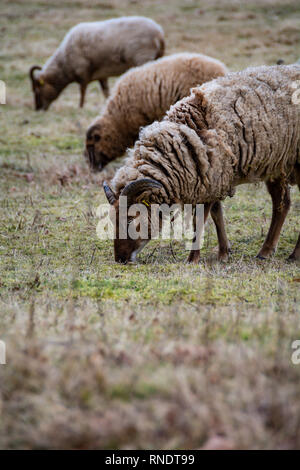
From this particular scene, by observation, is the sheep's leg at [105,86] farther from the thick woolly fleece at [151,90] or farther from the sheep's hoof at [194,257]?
the sheep's hoof at [194,257]

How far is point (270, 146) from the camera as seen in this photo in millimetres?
5793

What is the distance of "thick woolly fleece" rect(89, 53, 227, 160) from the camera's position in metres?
8.73

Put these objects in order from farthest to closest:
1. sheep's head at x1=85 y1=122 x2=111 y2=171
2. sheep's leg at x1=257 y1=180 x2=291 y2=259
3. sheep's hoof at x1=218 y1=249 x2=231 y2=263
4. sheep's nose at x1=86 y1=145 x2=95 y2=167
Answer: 1. sheep's nose at x1=86 y1=145 x2=95 y2=167
2. sheep's head at x1=85 y1=122 x2=111 y2=171
3. sheep's leg at x1=257 y1=180 x2=291 y2=259
4. sheep's hoof at x1=218 y1=249 x2=231 y2=263

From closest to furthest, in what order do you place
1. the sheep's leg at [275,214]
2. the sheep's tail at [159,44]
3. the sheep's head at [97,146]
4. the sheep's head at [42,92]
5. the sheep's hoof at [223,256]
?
the sheep's hoof at [223,256] → the sheep's leg at [275,214] → the sheep's head at [97,146] → the sheep's tail at [159,44] → the sheep's head at [42,92]

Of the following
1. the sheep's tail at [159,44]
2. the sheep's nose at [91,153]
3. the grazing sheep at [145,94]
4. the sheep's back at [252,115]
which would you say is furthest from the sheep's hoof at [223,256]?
the sheep's tail at [159,44]

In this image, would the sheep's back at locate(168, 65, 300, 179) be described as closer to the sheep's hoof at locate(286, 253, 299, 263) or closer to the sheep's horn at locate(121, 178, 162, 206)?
the sheep's horn at locate(121, 178, 162, 206)

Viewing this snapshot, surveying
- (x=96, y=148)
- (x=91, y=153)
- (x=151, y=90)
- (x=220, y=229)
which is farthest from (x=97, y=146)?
(x=220, y=229)

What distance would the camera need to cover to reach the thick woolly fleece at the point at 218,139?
18.2ft

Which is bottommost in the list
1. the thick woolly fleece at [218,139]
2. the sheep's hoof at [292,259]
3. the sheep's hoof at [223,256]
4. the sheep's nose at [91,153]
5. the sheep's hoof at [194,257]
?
the sheep's nose at [91,153]

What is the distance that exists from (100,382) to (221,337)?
92 centimetres

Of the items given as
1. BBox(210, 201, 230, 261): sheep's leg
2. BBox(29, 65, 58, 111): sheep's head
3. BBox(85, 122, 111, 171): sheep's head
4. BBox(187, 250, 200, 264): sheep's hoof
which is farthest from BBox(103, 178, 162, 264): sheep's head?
BBox(29, 65, 58, 111): sheep's head

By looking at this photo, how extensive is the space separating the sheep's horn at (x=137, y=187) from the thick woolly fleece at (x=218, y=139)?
4.1 inches
